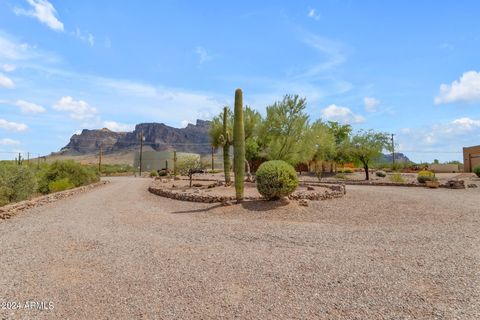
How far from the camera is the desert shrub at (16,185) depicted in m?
15.4

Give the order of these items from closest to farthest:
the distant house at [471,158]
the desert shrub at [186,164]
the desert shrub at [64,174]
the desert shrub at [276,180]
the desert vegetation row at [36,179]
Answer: the desert shrub at [276,180]
the desert vegetation row at [36,179]
the desert shrub at [64,174]
the desert shrub at [186,164]
the distant house at [471,158]

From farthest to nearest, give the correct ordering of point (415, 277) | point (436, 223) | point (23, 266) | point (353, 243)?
point (436, 223), point (353, 243), point (23, 266), point (415, 277)

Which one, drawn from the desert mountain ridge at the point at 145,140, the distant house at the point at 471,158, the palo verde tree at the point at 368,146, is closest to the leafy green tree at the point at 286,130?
the palo verde tree at the point at 368,146

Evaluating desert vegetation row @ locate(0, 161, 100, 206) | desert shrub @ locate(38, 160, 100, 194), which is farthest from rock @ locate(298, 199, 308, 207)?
desert shrub @ locate(38, 160, 100, 194)

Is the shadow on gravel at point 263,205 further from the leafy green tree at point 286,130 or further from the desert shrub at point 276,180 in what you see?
the leafy green tree at point 286,130

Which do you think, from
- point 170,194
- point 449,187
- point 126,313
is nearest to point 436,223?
point 126,313

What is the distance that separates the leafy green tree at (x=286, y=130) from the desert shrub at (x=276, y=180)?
10499 millimetres

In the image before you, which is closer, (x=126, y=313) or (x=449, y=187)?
(x=126, y=313)

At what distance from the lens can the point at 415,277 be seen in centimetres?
457

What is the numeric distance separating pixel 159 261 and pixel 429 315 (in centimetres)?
376

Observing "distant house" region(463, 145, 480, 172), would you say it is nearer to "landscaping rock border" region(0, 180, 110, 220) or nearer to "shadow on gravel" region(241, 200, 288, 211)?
"shadow on gravel" region(241, 200, 288, 211)


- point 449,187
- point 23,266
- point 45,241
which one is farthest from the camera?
point 449,187

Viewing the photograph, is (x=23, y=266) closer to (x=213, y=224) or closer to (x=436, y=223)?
(x=213, y=224)

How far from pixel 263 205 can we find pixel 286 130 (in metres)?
11.4
